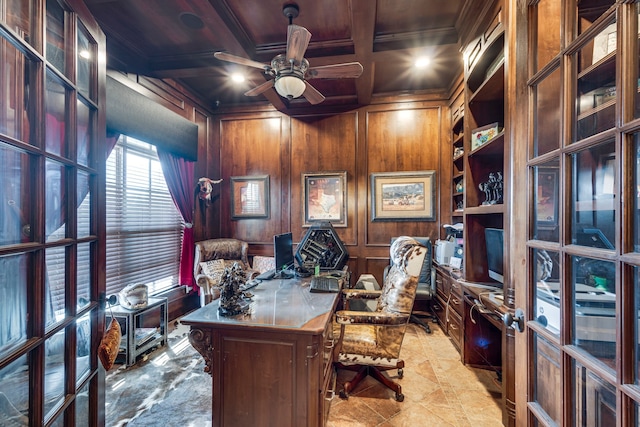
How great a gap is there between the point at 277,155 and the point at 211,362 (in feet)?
10.9

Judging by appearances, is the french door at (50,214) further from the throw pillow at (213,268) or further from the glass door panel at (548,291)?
the throw pillow at (213,268)

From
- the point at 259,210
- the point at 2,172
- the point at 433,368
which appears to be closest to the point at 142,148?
the point at 259,210

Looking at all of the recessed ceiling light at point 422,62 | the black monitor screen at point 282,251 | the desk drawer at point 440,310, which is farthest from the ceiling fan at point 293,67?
the desk drawer at point 440,310

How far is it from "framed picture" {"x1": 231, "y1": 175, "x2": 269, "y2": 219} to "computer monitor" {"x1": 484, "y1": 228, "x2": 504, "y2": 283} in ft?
10.5

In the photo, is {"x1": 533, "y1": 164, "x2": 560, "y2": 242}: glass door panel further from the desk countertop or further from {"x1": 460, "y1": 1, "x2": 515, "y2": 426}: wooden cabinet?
{"x1": 460, "y1": 1, "x2": 515, "y2": 426}: wooden cabinet

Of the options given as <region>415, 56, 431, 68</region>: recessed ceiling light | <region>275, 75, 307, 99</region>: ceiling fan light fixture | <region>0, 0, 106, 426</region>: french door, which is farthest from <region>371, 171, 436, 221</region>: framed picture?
<region>0, 0, 106, 426</region>: french door

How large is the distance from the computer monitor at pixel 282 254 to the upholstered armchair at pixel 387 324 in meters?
0.83

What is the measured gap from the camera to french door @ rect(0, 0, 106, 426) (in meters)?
0.78

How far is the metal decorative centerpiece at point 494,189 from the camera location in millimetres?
2135

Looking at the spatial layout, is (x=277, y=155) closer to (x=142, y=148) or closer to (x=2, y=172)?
(x=142, y=148)

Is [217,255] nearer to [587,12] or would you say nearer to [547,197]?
[547,197]

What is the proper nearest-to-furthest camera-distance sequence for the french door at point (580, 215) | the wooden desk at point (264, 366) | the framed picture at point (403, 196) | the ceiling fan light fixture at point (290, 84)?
the french door at point (580, 215) → the wooden desk at point (264, 366) → the ceiling fan light fixture at point (290, 84) → the framed picture at point (403, 196)

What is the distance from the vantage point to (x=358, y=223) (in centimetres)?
409

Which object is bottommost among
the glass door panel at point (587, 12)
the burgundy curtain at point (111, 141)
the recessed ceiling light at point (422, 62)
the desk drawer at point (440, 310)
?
the desk drawer at point (440, 310)
